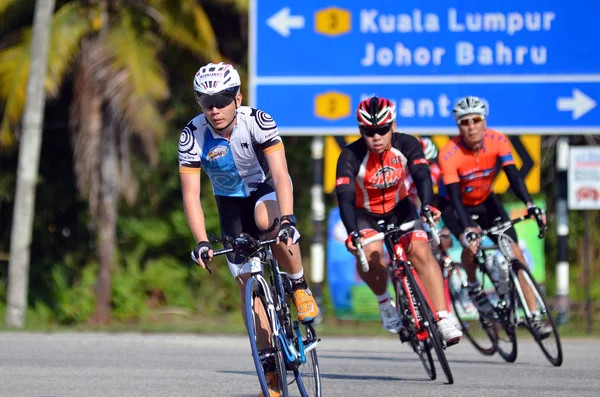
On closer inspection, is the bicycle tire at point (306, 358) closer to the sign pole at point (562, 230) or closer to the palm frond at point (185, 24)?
the sign pole at point (562, 230)

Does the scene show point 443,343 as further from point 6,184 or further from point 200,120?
point 6,184

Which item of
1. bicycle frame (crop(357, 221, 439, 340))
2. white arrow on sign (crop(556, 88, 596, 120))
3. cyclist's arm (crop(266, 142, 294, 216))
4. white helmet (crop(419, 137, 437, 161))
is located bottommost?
bicycle frame (crop(357, 221, 439, 340))

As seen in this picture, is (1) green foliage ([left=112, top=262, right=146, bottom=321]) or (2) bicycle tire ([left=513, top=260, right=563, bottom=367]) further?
(1) green foliage ([left=112, top=262, right=146, bottom=321])

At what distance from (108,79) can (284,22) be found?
18.1ft

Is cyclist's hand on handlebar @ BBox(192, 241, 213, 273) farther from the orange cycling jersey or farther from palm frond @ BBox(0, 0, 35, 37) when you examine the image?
palm frond @ BBox(0, 0, 35, 37)

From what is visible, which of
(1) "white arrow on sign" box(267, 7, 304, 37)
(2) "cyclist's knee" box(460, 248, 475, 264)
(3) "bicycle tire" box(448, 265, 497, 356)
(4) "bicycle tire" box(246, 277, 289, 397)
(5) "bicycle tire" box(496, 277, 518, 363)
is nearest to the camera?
(4) "bicycle tire" box(246, 277, 289, 397)

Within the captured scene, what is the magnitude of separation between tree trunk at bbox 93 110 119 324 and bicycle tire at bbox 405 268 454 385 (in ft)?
46.9

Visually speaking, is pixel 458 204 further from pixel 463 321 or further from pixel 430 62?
pixel 430 62

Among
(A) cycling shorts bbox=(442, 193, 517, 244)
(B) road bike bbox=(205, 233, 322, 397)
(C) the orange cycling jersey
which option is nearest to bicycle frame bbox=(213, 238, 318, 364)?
(B) road bike bbox=(205, 233, 322, 397)

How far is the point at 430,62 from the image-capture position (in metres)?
18.1

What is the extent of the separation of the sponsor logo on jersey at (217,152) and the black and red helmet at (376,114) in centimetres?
208

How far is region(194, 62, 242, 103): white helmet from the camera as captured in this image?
7.61m

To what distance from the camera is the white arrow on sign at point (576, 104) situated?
18078 mm

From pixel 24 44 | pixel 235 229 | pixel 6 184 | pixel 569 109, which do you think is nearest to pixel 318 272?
pixel 569 109
